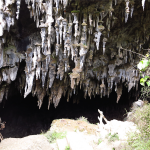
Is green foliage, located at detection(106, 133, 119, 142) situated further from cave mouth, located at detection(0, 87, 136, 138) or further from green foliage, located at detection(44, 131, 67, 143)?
cave mouth, located at detection(0, 87, 136, 138)

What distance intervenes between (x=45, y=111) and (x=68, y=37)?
346 inches

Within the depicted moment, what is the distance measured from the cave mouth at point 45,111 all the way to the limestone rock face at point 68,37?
4.23 m

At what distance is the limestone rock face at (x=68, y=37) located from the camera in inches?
219

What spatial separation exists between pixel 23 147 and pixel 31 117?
272 inches

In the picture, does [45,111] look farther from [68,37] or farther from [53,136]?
[68,37]

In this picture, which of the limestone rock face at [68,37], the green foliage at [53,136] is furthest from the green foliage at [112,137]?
the limestone rock face at [68,37]

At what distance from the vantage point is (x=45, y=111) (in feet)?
42.1

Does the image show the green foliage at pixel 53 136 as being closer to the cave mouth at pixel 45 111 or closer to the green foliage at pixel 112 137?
the green foliage at pixel 112 137

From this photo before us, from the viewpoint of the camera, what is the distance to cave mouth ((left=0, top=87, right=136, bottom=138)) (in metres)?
11.6

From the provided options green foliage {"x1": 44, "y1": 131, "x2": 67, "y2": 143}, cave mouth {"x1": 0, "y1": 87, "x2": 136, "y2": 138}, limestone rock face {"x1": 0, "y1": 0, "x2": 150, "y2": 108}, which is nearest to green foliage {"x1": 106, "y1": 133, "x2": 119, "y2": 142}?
green foliage {"x1": 44, "y1": 131, "x2": 67, "y2": 143}

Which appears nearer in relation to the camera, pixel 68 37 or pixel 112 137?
pixel 112 137

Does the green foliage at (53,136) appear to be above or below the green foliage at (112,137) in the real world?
below

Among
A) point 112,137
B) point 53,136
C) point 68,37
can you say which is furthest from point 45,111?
point 68,37

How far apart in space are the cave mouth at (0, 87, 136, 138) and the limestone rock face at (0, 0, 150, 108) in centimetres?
423
